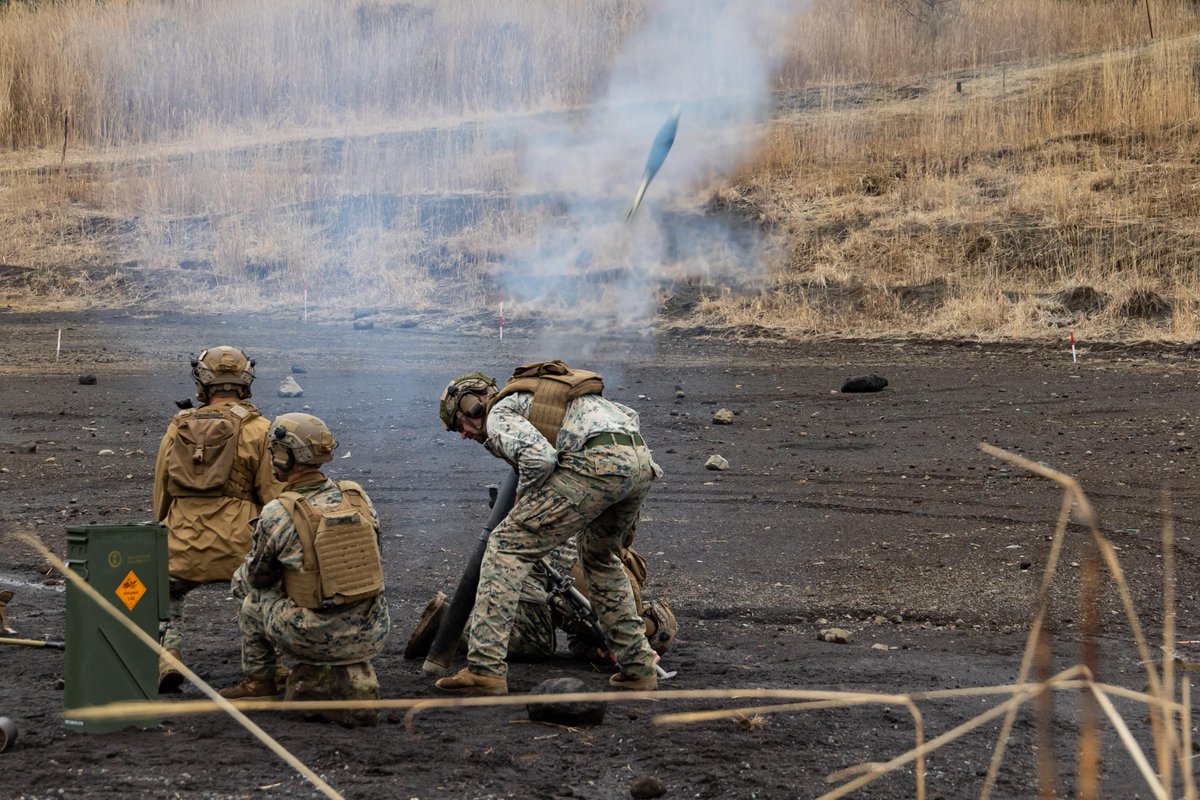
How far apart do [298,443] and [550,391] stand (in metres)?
1.00

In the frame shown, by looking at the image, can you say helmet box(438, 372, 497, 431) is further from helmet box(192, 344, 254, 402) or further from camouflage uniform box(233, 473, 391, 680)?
helmet box(192, 344, 254, 402)

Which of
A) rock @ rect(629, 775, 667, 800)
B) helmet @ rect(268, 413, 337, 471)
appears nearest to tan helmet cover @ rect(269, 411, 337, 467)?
helmet @ rect(268, 413, 337, 471)

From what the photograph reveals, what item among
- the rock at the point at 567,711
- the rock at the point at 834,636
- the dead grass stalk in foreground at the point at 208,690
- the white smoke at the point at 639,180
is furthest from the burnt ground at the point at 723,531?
the white smoke at the point at 639,180

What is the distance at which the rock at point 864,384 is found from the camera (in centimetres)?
1417

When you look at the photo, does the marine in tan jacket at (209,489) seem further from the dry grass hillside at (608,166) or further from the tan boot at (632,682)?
the dry grass hillside at (608,166)

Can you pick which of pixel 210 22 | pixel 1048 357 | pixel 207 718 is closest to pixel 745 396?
pixel 1048 357

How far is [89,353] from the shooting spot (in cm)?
1761

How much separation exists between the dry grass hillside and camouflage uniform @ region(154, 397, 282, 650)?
12.4m

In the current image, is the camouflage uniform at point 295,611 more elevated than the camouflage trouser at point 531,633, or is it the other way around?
the camouflage uniform at point 295,611

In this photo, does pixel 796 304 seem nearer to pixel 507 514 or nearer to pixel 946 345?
A: pixel 946 345

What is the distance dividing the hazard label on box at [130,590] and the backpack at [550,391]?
150cm

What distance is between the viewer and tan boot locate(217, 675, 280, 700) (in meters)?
5.02

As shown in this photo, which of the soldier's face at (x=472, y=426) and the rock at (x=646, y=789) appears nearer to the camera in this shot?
the rock at (x=646, y=789)

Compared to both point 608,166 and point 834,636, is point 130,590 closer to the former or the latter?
point 834,636
